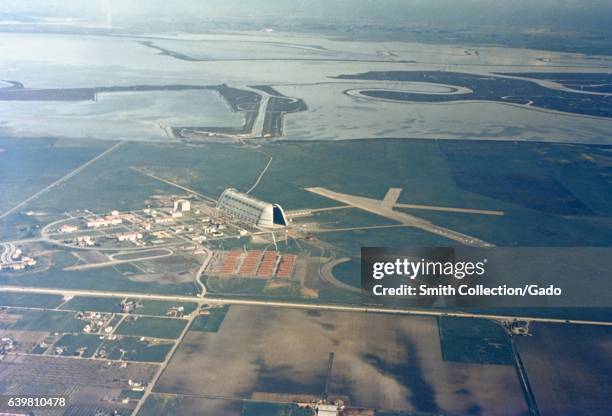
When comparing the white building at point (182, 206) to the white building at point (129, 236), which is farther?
the white building at point (182, 206)

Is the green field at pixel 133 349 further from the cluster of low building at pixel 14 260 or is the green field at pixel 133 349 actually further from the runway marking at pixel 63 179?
the runway marking at pixel 63 179

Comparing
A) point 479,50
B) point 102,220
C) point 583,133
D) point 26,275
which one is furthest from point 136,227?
point 479,50

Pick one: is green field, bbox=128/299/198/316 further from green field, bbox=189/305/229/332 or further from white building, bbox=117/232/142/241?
white building, bbox=117/232/142/241

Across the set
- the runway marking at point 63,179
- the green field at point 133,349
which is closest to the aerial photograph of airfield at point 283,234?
the green field at point 133,349

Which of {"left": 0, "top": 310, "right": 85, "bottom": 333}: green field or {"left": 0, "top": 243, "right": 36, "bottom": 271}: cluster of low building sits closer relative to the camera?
{"left": 0, "top": 310, "right": 85, "bottom": 333}: green field

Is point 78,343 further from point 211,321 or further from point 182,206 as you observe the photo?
point 182,206

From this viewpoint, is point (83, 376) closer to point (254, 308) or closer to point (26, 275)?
point (254, 308)

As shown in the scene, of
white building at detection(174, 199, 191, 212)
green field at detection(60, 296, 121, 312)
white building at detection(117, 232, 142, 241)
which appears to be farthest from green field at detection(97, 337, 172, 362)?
white building at detection(174, 199, 191, 212)
